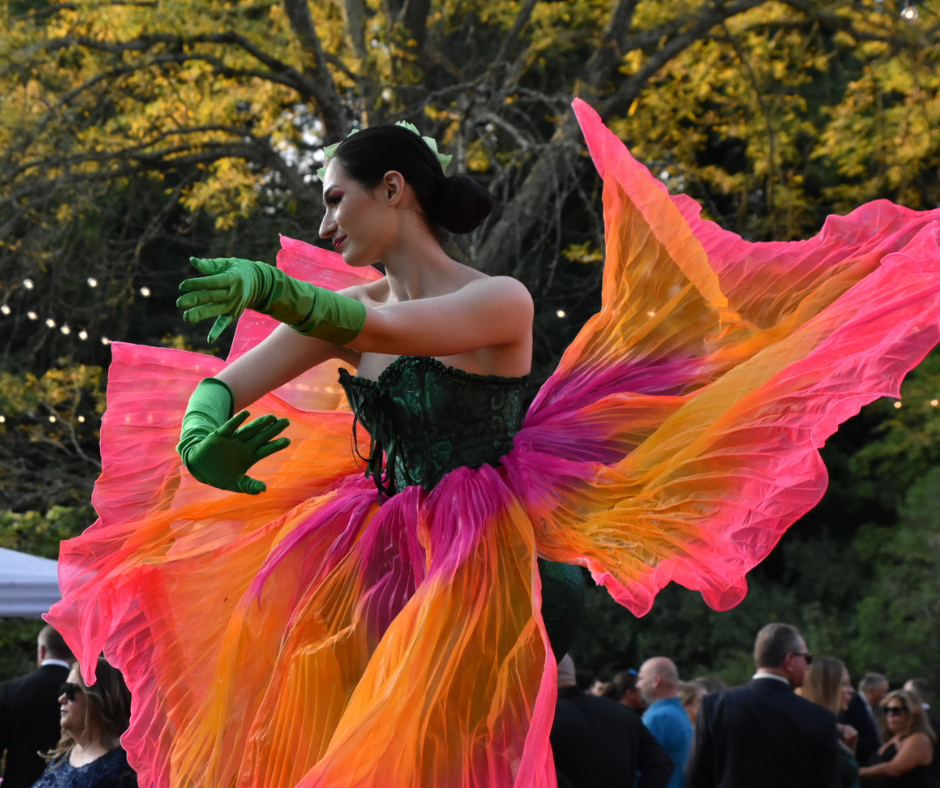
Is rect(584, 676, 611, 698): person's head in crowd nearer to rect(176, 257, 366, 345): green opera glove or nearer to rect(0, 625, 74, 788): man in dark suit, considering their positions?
rect(0, 625, 74, 788): man in dark suit

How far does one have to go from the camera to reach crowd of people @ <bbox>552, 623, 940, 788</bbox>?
4.49m

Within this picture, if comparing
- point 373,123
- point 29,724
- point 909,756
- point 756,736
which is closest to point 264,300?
point 756,736

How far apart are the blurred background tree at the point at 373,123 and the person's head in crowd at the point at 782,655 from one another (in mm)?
3613

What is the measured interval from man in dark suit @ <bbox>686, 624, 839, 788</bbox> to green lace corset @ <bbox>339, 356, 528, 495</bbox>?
106 inches

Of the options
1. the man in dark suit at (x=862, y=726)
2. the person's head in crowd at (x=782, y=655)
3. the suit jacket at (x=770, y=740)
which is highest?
the person's head in crowd at (x=782, y=655)

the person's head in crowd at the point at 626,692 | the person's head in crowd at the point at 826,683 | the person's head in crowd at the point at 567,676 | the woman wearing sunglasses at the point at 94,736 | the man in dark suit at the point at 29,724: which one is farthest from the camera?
the person's head in crowd at the point at 626,692

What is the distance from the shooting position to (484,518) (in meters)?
2.41

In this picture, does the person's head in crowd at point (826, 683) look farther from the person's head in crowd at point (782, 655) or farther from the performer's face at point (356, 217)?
the performer's face at point (356, 217)

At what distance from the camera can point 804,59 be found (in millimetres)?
10914

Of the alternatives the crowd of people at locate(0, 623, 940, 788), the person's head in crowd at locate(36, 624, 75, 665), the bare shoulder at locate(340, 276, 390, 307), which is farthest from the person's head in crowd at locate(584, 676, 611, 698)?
the bare shoulder at locate(340, 276, 390, 307)

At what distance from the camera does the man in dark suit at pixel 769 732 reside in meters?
4.77

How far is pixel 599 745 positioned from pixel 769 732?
2.51ft

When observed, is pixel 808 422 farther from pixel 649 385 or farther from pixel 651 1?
pixel 651 1

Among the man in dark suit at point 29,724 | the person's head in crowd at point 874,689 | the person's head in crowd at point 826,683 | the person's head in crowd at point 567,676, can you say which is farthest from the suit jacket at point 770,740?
the person's head in crowd at point 874,689
